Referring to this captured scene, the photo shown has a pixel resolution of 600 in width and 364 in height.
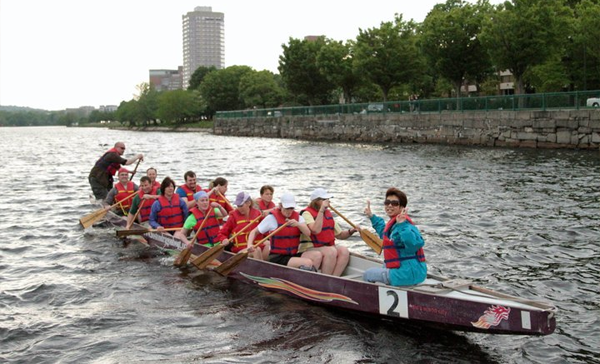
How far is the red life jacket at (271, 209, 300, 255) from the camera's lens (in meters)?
9.92

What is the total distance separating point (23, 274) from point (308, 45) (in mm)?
66298

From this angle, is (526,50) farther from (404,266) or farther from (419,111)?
(404,266)

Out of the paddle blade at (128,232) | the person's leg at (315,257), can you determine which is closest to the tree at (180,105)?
the paddle blade at (128,232)

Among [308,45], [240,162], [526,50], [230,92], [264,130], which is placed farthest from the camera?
[230,92]

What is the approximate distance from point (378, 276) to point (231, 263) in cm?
295

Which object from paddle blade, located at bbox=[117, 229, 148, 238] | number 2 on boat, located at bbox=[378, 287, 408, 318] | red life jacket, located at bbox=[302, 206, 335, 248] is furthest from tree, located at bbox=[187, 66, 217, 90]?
number 2 on boat, located at bbox=[378, 287, 408, 318]

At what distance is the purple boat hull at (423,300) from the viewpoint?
722 cm

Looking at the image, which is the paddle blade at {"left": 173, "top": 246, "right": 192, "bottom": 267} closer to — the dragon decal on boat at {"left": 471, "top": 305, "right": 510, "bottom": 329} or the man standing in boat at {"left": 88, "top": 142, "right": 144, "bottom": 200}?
the man standing in boat at {"left": 88, "top": 142, "right": 144, "bottom": 200}

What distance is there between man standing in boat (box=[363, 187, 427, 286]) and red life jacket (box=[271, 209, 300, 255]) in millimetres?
1957

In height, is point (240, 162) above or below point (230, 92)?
below

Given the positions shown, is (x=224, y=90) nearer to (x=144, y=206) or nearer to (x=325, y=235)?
(x=144, y=206)

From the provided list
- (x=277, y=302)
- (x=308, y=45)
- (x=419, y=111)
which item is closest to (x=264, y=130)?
(x=308, y=45)

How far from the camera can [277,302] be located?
9.99 m

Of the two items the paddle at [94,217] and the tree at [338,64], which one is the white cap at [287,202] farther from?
the tree at [338,64]
